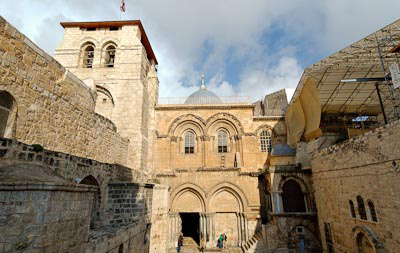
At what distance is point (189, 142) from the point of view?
653 inches

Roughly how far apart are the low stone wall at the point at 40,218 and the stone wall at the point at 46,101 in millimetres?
3659

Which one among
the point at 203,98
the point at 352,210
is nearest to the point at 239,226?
the point at 352,210

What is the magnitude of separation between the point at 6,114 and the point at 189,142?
38.3ft

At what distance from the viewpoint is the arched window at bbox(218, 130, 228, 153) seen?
646 inches

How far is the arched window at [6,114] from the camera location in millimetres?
5816

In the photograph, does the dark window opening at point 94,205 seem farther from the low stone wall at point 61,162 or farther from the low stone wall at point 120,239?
the low stone wall at point 120,239

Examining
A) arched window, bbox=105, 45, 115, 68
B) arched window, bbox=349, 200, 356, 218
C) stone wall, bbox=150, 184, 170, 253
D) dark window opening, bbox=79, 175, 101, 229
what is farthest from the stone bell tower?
arched window, bbox=349, 200, 356, 218

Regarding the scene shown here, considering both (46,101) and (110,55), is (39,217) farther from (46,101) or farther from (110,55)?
(110,55)

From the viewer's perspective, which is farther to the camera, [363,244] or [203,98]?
[203,98]

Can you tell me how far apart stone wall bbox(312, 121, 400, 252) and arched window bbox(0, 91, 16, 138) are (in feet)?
38.9

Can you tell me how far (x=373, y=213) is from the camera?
806 cm

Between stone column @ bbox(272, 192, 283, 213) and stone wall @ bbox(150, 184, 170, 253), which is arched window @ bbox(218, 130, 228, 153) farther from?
stone wall @ bbox(150, 184, 170, 253)

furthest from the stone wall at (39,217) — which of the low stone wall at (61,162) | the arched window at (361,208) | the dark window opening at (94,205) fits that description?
the arched window at (361,208)

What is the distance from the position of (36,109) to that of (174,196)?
31.7 feet
